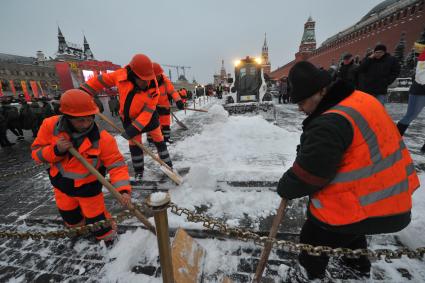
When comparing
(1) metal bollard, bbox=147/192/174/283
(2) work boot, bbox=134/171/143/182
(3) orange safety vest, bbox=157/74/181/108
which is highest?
(3) orange safety vest, bbox=157/74/181/108

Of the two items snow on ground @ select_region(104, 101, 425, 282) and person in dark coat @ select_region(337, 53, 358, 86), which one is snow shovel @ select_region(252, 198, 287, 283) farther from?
person in dark coat @ select_region(337, 53, 358, 86)

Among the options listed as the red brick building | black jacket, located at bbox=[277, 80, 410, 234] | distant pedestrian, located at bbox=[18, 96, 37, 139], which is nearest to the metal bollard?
black jacket, located at bbox=[277, 80, 410, 234]

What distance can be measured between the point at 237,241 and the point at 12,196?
12.0 ft

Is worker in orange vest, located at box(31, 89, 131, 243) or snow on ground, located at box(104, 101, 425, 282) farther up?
worker in orange vest, located at box(31, 89, 131, 243)

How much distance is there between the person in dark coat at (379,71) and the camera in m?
3.89

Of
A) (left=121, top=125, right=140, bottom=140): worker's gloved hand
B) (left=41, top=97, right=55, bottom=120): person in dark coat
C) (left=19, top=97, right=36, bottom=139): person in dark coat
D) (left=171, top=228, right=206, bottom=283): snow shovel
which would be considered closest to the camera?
(left=171, top=228, right=206, bottom=283): snow shovel

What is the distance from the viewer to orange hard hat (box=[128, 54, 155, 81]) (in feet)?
9.48

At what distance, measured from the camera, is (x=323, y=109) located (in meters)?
1.33

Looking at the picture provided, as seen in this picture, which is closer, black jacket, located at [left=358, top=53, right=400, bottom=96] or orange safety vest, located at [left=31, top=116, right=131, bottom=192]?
orange safety vest, located at [left=31, top=116, right=131, bottom=192]

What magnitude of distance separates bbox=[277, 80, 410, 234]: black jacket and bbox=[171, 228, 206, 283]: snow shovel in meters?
1.00

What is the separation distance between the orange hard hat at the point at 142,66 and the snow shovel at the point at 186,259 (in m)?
2.12

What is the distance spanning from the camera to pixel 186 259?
1775mm

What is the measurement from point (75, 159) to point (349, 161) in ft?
7.14

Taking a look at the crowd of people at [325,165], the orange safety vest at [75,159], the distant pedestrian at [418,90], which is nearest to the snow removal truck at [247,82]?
the distant pedestrian at [418,90]
